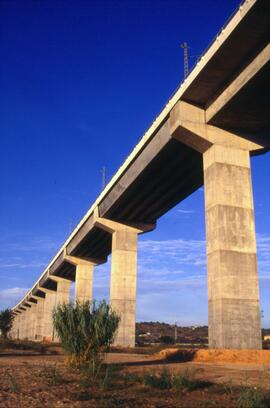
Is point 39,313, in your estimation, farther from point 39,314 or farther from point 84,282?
point 84,282

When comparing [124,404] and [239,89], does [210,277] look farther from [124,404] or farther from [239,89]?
[124,404]

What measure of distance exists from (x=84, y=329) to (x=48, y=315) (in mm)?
69397

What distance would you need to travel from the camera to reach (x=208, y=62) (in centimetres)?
2031

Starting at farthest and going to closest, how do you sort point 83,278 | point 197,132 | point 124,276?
1. point 83,278
2. point 124,276
3. point 197,132

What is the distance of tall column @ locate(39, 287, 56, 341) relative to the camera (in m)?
75.2

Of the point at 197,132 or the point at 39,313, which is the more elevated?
the point at 197,132

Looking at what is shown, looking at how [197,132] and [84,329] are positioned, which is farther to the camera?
[197,132]

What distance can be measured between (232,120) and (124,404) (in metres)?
19.0

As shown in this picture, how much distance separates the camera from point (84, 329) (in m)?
13.8

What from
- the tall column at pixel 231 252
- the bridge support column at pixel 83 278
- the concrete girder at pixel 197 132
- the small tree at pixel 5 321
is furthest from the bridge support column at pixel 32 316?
the concrete girder at pixel 197 132

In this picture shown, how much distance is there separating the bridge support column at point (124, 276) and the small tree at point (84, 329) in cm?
2441

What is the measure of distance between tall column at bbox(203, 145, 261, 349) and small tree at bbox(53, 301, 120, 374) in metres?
8.06

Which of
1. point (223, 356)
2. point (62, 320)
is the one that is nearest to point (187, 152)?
point (223, 356)

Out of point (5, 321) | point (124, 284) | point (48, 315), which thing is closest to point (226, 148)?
point (124, 284)
